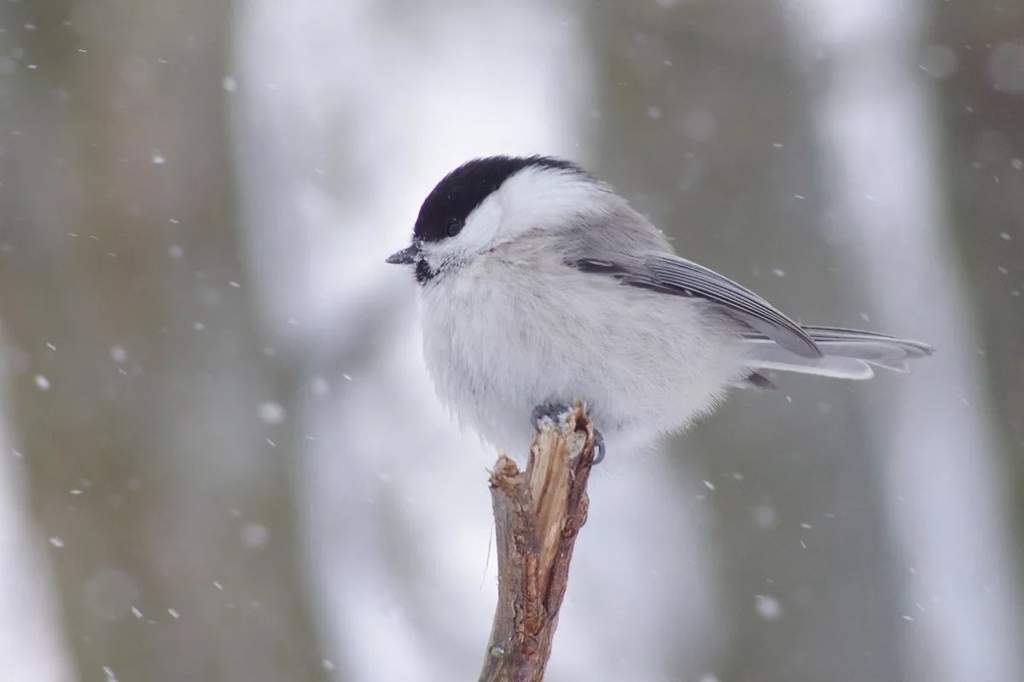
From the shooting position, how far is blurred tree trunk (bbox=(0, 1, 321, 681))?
347 cm

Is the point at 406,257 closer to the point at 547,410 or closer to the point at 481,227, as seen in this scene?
the point at 481,227

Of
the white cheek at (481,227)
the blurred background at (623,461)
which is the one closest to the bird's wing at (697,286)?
the white cheek at (481,227)

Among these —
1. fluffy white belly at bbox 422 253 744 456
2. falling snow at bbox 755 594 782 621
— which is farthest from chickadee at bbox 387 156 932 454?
falling snow at bbox 755 594 782 621

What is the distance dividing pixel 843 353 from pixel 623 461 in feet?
2.32

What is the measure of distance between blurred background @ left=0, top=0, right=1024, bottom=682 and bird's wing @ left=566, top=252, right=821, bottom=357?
564 mm

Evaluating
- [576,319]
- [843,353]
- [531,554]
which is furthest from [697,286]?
[531,554]

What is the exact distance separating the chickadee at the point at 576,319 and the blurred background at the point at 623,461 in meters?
0.47

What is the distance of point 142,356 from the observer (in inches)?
145

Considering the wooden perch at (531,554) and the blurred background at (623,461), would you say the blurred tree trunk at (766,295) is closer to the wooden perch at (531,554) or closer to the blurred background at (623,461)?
the blurred background at (623,461)

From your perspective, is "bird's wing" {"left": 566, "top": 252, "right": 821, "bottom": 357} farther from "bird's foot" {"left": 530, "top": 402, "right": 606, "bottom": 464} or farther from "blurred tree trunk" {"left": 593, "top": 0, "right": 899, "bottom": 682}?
"blurred tree trunk" {"left": 593, "top": 0, "right": 899, "bottom": 682}

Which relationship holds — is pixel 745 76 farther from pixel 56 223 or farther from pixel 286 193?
pixel 56 223

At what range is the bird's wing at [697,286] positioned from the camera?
249 centimetres

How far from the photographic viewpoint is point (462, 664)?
4.12 m

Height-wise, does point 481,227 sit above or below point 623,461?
above
